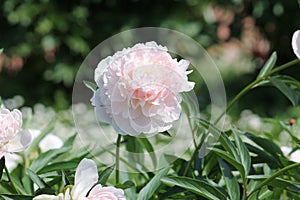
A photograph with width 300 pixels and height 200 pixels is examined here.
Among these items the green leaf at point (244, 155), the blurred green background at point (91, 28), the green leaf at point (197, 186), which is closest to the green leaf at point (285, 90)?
the green leaf at point (244, 155)

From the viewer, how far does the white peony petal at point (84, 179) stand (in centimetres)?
81

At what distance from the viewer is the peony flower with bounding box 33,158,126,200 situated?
2.63 ft

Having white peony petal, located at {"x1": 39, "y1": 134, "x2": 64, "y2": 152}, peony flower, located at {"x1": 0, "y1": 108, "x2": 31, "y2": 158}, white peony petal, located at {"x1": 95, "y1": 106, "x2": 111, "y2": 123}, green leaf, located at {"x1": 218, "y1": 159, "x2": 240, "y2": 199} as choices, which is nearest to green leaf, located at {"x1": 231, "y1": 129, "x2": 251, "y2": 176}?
green leaf, located at {"x1": 218, "y1": 159, "x2": 240, "y2": 199}

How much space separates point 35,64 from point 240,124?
261 centimetres

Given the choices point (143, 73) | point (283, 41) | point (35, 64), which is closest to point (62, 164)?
point (143, 73)

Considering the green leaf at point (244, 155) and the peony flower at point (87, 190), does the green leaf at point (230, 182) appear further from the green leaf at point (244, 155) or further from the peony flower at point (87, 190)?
the peony flower at point (87, 190)

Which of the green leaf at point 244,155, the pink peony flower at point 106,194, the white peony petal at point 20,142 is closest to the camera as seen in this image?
the pink peony flower at point 106,194

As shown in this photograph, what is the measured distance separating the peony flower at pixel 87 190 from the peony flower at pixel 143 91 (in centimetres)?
10

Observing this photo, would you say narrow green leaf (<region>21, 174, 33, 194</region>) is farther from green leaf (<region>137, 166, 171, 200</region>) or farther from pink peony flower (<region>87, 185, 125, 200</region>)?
pink peony flower (<region>87, 185, 125, 200</region>)

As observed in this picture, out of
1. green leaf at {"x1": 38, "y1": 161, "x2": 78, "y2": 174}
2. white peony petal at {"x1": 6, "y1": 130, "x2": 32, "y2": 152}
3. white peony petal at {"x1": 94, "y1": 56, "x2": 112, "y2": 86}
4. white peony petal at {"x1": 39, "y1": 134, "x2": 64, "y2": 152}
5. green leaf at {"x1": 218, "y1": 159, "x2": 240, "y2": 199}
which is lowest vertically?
green leaf at {"x1": 218, "y1": 159, "x2": 240, "y2": 199}

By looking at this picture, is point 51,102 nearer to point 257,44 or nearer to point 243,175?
point 257,44

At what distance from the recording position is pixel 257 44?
5.33m

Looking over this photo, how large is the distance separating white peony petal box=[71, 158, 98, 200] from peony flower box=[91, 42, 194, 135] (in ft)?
0.31

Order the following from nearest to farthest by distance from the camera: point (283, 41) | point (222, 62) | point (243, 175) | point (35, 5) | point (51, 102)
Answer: point (243, 175)
point (35, 5)
point (51, 102)
point (283, 41)
point (222, 62)
